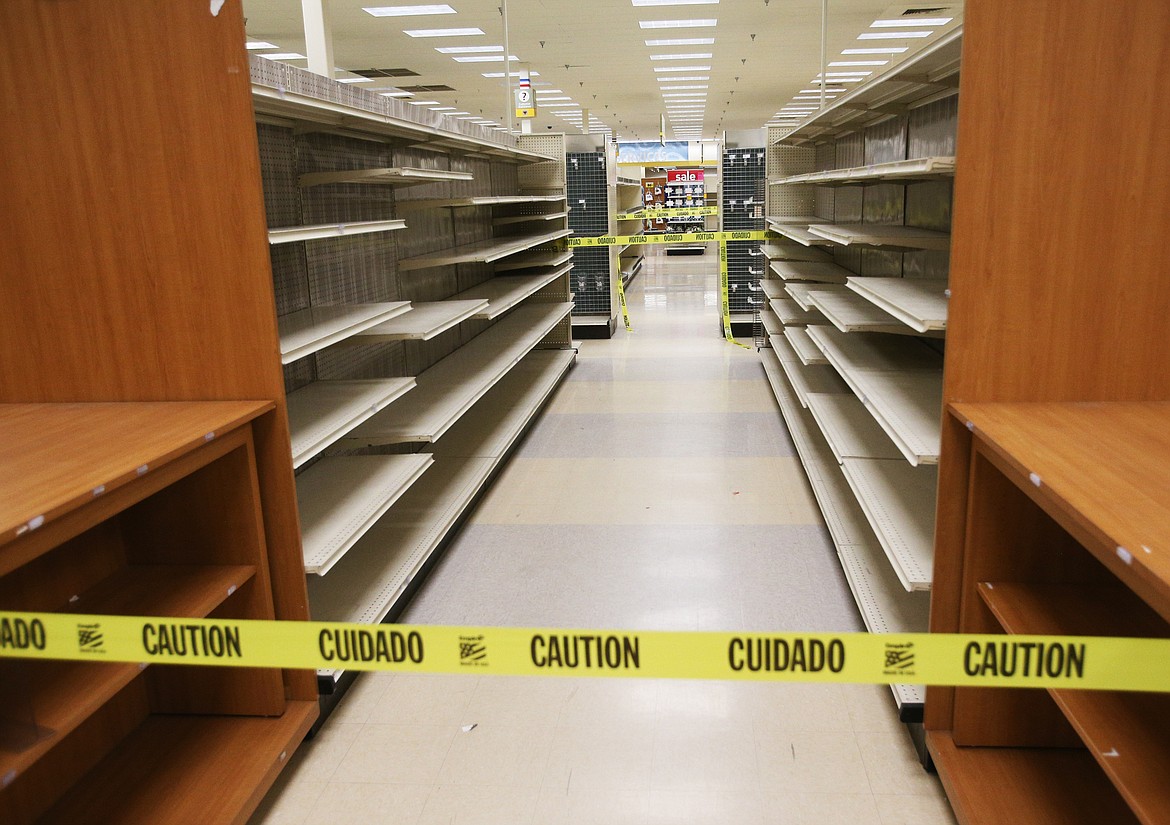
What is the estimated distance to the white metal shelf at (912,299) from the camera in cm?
260

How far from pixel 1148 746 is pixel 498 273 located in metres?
6.76

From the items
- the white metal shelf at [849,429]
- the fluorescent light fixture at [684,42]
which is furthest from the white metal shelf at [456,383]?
the fluorescent light fixture at [684,42]

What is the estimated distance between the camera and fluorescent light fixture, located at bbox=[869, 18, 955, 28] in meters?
11.7

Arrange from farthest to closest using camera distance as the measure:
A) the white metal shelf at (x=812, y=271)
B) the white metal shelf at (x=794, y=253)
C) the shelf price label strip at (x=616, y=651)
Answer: the white metal shelf at (x=794, y=253) < the white metal shelf at (x=812, y=271) < the shelf price label strip at (x=616, y=651)

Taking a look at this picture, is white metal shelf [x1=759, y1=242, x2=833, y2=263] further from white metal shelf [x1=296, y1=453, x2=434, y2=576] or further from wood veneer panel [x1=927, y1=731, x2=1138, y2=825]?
wood veneer panel [x1=927, y1=731, x2=1138, y2=825]

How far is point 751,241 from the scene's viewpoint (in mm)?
9422

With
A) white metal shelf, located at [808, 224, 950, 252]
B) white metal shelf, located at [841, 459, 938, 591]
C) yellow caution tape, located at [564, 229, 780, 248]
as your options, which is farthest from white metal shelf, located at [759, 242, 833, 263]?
white metal shelf, located at [841, 459, 938, 591]

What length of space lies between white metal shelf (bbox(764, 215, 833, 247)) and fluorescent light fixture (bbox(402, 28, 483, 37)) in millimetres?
6114

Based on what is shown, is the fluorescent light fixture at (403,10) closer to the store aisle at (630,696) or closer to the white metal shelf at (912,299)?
the store aisle at (630,696)

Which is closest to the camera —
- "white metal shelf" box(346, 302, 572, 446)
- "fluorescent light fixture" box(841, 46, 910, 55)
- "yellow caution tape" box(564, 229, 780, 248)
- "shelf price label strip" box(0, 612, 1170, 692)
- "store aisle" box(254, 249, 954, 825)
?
"shelf price label strip" box(0, 612, 1170, 692)

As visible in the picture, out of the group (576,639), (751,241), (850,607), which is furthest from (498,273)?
(576,639)

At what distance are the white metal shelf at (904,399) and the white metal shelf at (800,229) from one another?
47.9 inches

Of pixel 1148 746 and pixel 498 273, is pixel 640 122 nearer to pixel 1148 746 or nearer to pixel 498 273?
pixel 498 273

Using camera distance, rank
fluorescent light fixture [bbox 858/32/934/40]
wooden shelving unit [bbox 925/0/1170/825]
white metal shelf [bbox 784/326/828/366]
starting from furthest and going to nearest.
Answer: fluorescent light fixture [bbox 858/32/934/40], white metal shelf [bbox 784/326/828/366], wooden shelving unit [bbox 925/0/1170/825]
